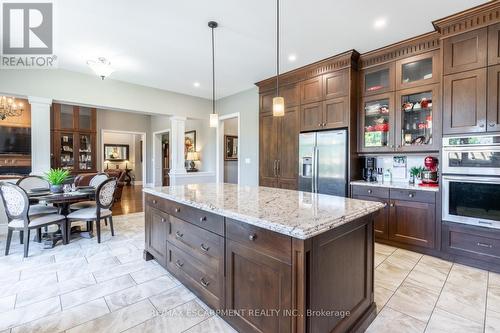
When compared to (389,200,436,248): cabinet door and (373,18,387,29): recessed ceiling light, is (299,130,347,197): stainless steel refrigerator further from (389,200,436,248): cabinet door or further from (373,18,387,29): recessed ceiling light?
(373,18,387,29): recessed ceiling light

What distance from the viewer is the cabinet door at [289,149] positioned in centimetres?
431

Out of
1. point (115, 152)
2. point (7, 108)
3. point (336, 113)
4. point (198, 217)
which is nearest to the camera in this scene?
point (198, 217)

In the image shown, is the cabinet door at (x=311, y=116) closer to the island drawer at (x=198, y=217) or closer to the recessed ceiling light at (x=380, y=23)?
the recessed ceiling light at (x=380, y=23)

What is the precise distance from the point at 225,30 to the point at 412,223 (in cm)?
339

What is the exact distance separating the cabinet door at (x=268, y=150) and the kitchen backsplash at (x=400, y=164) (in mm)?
1810

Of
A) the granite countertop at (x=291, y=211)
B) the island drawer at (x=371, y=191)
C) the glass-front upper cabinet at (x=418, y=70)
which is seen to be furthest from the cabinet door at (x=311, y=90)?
the granite countertop at (x=291, y=211)

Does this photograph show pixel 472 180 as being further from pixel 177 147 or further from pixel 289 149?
pixel 177 147

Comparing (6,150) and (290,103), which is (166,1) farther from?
(6,150)

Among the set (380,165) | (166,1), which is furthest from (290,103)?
(166,1)

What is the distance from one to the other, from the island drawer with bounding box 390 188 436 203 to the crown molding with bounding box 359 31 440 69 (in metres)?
1.82

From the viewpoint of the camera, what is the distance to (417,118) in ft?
10.9

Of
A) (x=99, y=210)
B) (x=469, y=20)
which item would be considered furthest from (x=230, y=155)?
(x=469, y=20)

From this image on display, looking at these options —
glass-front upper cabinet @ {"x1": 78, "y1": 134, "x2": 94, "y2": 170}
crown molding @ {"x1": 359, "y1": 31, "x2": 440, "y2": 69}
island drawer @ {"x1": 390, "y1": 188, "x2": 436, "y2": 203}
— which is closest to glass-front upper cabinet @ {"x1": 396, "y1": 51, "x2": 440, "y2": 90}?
crown molding @ {"x1": 359, "y1": 31, "x2": 440, "y2": 69}

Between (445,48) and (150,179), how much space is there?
10.1 meters
